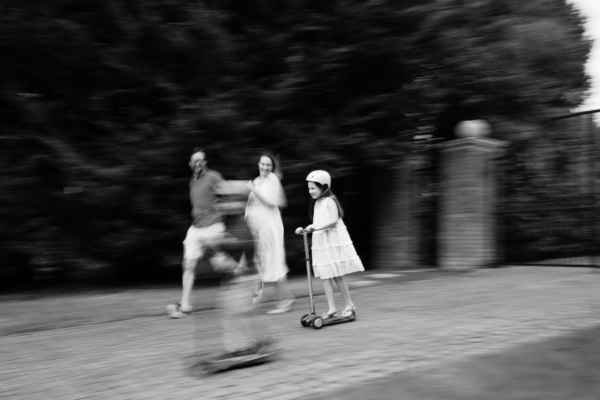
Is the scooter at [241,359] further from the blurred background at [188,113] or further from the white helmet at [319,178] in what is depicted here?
the blurred background at [188,113]

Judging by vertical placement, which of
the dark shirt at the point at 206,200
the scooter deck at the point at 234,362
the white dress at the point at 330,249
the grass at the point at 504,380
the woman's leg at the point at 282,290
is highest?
the dark shirt at the point at 206,200

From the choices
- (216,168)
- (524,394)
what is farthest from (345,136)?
(524,394)

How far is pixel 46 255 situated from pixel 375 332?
15.9 feet

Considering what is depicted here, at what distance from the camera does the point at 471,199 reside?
422 inches

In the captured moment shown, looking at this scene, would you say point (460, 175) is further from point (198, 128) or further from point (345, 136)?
point (198, 128)

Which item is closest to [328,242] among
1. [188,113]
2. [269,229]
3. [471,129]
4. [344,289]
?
[344,289]

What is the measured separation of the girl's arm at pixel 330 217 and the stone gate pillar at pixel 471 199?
504 cm

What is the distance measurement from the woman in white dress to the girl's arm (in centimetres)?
92

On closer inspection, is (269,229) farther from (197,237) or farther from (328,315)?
(328,315)

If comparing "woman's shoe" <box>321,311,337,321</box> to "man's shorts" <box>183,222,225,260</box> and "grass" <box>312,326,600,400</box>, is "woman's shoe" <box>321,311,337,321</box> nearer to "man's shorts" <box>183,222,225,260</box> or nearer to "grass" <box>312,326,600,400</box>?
"man's shorts" <box>183,222,225,260</box>

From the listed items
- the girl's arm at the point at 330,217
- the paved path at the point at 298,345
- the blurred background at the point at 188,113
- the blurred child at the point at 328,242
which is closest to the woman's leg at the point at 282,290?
the paved path at the point at 298,345

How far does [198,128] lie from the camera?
28.1 ft

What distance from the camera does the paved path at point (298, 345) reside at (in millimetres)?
4359

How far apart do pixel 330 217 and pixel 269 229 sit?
4.06 ft
